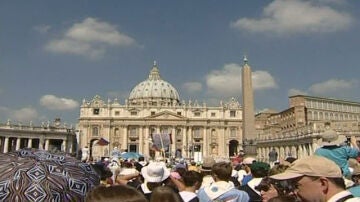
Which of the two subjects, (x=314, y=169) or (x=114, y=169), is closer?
(x=314, y=169)

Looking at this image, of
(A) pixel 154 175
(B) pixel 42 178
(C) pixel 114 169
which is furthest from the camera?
(C) pixel 114 169

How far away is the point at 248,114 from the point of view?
80.9 ft

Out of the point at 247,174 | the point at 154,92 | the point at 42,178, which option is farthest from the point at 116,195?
the point at 154,92

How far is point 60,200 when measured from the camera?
8.72ft

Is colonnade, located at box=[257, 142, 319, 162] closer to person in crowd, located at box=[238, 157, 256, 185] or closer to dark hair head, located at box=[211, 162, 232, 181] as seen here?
person in crowd, located at box=[238, 157, 256, 185]

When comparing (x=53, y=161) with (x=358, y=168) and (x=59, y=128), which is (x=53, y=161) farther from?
(x=59, y=128)

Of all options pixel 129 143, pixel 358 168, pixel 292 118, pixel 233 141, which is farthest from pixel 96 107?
pixel 358 168

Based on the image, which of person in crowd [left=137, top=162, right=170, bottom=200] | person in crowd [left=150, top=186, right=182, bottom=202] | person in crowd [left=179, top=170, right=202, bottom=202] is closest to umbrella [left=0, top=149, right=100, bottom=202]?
person in crowd [left=150, top=186, right=182, bottom=202]

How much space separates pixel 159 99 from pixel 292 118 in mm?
40134

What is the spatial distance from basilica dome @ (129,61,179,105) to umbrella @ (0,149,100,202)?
103 metres

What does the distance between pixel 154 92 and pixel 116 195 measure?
110 meters

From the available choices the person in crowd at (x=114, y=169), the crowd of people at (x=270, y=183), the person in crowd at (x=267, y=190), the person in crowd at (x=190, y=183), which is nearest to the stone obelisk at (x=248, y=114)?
the person in crowd at (x=114, y=169)

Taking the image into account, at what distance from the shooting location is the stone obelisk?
24438mm

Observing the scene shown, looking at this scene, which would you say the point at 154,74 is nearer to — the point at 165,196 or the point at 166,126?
the point at 166,126
